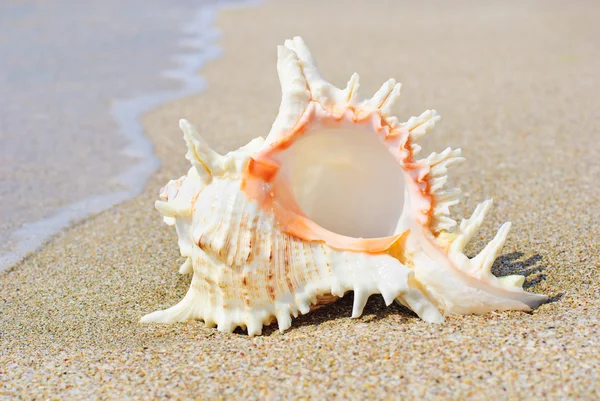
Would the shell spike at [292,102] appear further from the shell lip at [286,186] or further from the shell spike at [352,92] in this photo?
the shell spike at [352,92]

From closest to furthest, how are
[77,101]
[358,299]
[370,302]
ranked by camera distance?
[358,299], [370,302], [77,101]

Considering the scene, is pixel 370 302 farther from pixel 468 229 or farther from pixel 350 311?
pixel 468 229

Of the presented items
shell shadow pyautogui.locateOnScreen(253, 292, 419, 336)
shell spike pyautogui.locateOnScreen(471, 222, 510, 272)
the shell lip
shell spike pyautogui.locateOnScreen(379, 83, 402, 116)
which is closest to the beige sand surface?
shell shadow pyautogui.locateOnScreen(253, 292, 419, 336)

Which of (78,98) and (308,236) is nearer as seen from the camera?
(308,236)

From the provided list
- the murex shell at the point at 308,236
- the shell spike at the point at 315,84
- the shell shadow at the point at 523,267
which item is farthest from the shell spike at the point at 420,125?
the shell shadow at the point at 523,267

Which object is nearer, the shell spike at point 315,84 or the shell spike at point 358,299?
the shell spike at point 358,299

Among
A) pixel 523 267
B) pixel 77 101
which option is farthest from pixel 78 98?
pixel 523 267
